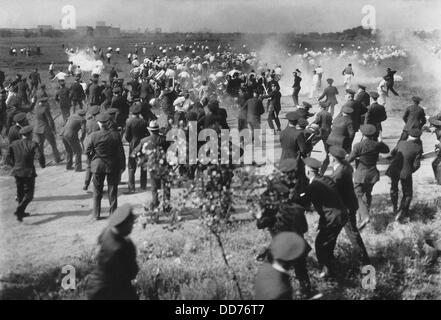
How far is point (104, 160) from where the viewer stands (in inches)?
314

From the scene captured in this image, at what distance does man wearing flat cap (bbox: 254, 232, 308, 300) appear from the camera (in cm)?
416

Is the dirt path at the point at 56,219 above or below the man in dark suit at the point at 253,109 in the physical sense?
below

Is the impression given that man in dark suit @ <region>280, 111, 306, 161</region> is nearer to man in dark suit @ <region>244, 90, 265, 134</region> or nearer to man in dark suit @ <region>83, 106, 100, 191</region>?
man in dark suit @ <region>83, 106, 100, 191</region>

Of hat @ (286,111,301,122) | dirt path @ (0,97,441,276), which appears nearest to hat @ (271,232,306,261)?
dirt path @ (0,97,441,276)

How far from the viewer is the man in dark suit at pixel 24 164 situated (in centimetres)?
806

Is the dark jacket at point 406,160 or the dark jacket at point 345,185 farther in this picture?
the dark jacket at point 406,160

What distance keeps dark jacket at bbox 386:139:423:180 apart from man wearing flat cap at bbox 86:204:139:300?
16.8 feet

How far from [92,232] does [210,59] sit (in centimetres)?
1955

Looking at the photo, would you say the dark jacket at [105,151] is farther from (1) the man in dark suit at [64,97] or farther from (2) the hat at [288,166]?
(1) the man in dark suit at [64,97]

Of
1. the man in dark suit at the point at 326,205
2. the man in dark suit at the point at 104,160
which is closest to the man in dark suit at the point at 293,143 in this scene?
the man in dark suit at the point at 326,205

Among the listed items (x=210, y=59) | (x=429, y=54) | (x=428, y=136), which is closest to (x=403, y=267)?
(x=428, y=136)

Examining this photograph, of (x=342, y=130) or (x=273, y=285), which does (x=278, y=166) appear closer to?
(x=273, y=285)

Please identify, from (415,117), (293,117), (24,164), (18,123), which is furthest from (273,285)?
(415,117)
